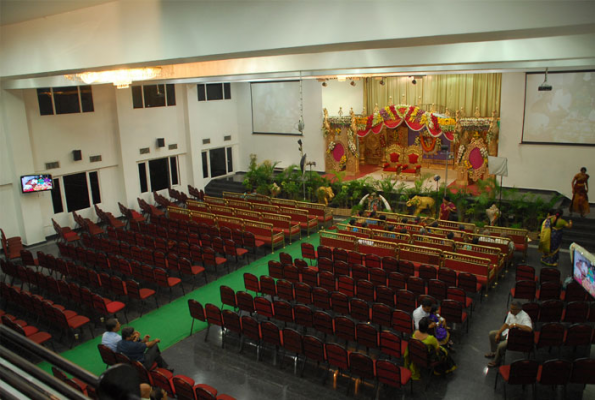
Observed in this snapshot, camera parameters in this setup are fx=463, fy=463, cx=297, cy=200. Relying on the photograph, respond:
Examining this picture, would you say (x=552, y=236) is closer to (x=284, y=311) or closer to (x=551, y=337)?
(x=551, y=337)

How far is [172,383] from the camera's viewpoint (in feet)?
22.5

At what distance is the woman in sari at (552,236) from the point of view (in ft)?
40.5

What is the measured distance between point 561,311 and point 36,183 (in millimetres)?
15995

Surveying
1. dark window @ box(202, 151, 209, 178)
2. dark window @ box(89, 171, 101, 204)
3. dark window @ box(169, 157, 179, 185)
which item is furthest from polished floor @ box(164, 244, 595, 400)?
dark window @ box(202, 151, 209, 178)

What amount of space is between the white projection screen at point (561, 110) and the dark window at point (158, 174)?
1541 centimetres

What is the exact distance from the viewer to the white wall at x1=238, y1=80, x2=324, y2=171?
22359 mm

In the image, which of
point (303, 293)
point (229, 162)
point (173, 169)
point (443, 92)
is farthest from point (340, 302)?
point (229, 162)

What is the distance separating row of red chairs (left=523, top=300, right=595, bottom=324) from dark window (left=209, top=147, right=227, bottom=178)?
17.8 m

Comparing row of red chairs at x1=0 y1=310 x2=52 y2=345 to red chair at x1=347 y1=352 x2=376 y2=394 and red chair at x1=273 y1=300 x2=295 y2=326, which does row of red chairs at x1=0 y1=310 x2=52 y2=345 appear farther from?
red chair at x1=347 y1=352 x2=376 y2=394

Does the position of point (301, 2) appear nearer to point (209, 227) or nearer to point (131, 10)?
point (131, 10)

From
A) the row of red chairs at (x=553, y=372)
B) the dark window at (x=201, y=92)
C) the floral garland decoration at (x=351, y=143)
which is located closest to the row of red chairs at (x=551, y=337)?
the row of red chairs at (x=553, y=372)

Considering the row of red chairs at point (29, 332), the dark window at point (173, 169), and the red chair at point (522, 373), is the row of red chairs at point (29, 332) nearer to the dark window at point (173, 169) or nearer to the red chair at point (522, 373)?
the red chair at point (522, 373)

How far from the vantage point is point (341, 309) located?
9320 mm

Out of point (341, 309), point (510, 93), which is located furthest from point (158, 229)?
point (510, 93)
